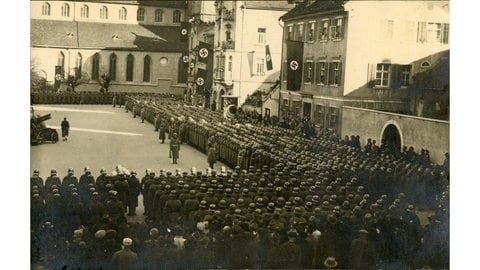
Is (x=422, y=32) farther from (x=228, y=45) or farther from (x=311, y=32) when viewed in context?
(x=228, y=45)

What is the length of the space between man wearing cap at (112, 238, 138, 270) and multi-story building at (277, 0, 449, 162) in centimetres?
437

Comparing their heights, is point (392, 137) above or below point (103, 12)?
below

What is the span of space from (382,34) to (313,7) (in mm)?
1510

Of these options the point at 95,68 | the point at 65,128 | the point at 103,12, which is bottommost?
the point at 65,128

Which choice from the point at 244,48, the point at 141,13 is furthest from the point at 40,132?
the point at 244,48

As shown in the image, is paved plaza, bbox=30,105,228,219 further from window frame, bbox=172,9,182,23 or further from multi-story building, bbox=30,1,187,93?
window frame, bbox=172,9,182,23

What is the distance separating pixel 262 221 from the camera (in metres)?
10.8

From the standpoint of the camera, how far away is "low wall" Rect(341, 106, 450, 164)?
1214 centimetres

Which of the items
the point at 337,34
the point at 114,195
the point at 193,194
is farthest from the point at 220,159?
the point at 337,34

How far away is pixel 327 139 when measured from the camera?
12805mm

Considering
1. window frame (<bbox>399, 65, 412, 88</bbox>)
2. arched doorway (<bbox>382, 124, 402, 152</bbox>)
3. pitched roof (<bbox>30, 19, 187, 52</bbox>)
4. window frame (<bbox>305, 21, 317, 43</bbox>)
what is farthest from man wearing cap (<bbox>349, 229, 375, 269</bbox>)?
pitched roof (<bbox>30, 19, 187, 52</bbox>)

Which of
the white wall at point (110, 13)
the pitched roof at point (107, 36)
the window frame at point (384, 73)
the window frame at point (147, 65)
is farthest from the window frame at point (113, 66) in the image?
the window frame at point (384, 73)
